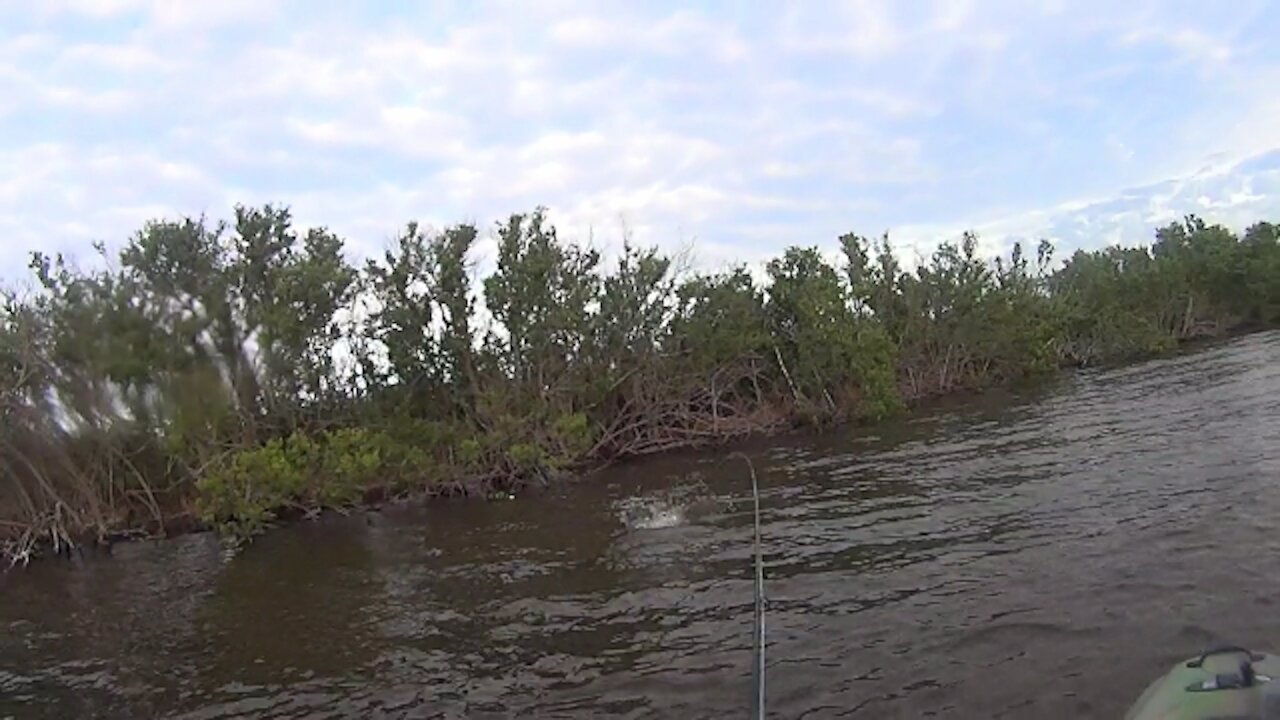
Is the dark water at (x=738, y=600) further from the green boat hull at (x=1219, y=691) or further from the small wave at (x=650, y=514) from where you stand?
the green boat hull at (x=1219, y=691)

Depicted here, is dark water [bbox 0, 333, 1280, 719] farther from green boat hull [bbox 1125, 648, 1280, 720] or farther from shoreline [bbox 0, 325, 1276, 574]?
green boat hull [bbox 1125, 648, 1280, 720]

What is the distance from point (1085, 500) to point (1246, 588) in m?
5.70

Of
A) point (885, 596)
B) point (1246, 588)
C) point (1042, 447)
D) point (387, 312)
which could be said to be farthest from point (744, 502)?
point (387, 312)

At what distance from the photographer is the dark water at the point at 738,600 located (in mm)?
9602

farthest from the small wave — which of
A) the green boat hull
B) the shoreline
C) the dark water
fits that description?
the green boat hull

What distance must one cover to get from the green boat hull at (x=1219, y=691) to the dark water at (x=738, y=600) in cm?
369

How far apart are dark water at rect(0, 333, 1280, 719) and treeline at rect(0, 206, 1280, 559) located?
455 cm

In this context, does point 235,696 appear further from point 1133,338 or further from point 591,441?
point 1133,338

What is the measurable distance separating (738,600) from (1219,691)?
9.05 meters

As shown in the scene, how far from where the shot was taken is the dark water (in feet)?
31.5

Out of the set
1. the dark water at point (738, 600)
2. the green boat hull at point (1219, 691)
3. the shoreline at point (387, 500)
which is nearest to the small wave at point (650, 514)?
the dark water at point (738, 600)

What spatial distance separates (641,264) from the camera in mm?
38844

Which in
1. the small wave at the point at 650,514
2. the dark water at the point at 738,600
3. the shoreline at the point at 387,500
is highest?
the shoreline at the point at 387,500

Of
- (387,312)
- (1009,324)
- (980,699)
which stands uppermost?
(387,312)
